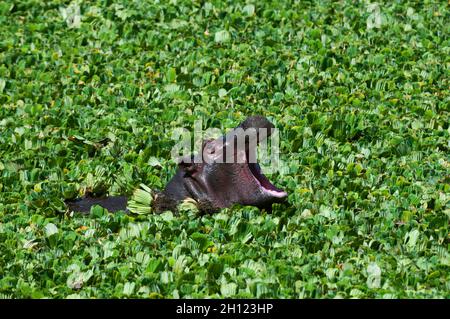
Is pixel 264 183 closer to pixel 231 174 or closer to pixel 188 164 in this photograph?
pixel 231 174

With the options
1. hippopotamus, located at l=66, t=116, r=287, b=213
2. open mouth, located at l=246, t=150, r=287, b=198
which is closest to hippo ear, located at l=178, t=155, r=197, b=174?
hippopotamus, located at l=66, t=116, r=287, b=213

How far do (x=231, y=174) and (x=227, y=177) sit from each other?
0.03m

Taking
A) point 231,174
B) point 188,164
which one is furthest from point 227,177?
point 188,164

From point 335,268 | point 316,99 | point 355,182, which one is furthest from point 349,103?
point 335,268

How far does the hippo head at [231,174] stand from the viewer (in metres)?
6.35

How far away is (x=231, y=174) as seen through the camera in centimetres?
636

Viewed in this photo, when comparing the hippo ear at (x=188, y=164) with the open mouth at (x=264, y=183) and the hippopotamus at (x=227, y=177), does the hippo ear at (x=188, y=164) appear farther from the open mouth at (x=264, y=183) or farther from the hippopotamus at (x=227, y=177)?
the open mouth at (x=264, y=183)

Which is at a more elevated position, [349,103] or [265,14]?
[265,14]

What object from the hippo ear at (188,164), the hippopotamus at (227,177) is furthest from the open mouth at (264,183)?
the hippo ear at (188,164)

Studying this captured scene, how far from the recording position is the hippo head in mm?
6348

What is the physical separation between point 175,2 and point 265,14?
81cm

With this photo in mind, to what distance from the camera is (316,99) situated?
8312 millimetres

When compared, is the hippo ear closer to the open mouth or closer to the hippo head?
the hippo head
